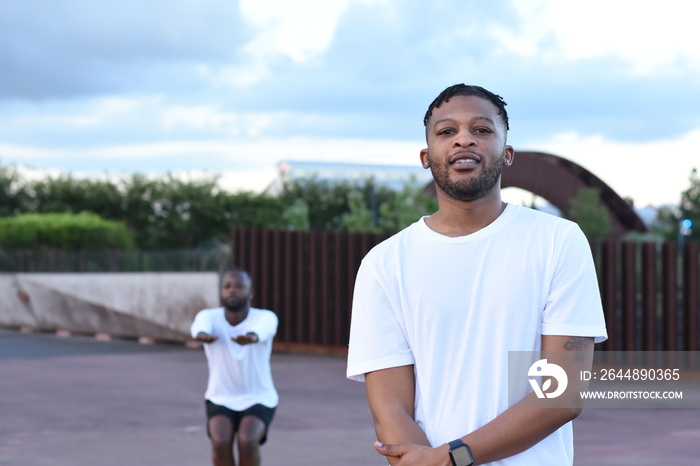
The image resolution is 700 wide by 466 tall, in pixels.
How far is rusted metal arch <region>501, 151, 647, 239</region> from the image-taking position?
30.0 m

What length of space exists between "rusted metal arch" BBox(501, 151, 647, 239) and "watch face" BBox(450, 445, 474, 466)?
81.7 ft

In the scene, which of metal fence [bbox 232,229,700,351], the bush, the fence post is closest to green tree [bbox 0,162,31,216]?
the bush

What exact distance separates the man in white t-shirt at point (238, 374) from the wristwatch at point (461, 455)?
4326mm

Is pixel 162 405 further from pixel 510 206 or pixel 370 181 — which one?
pixel 370 181

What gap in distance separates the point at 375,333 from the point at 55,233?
32863 millimetres

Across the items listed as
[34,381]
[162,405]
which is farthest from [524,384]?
[34,381]

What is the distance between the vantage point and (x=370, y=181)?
5019 centimetres

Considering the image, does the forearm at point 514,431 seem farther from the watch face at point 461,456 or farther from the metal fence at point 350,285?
the metal fence at point 350,285

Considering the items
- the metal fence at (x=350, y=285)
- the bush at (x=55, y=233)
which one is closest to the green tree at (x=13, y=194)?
the bush at (x=55, y=233)

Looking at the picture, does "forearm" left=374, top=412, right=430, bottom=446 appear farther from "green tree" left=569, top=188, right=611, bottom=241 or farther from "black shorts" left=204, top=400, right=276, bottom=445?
"green tree" left=569, top=188, right=611, bottom=241

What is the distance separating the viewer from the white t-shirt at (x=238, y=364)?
23.4ft

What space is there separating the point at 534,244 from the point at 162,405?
33.1 ft

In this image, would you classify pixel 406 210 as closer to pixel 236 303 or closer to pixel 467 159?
pixel 236 303

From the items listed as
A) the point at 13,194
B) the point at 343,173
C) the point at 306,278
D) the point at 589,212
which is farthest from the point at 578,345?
the point at 343,173
